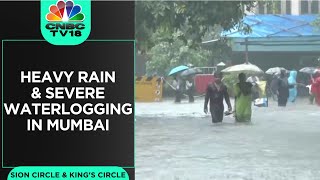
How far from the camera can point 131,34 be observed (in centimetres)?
484

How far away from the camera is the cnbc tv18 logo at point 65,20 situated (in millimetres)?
4801

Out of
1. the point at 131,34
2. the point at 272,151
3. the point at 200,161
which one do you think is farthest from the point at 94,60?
the point at 272,151

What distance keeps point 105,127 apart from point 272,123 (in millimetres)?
7812

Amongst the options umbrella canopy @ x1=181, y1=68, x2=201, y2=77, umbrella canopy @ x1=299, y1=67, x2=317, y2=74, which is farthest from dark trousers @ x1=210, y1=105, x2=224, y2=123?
umbrella canopy @ x1=299, y1=67, x2=317, y2=74

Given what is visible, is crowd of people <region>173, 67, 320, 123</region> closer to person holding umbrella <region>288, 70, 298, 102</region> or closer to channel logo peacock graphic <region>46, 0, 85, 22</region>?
person holding umbrella <region>288, 70, 298, 102</region>

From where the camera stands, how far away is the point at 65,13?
485cm

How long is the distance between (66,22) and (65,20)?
2 centimetres

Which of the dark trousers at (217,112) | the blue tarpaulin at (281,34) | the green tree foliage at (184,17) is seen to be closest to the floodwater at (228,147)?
the dark trousers at (217,112)

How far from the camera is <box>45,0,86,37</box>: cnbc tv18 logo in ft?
15.8

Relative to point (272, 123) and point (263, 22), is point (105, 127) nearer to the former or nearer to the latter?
point (272, 123)

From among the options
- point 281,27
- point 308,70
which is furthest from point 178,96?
point 308,70

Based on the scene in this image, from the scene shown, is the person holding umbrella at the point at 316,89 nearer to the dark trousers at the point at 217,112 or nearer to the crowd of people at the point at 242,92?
the crowd of people at the point at 242,92
